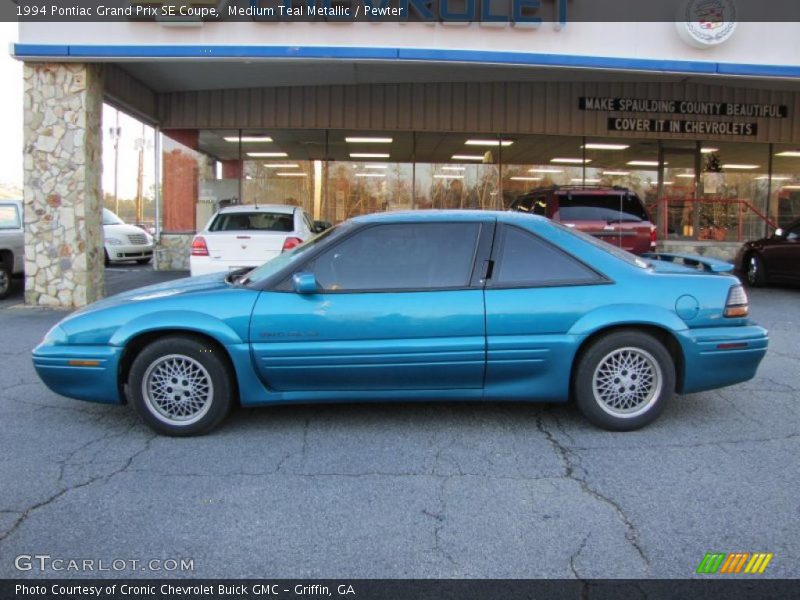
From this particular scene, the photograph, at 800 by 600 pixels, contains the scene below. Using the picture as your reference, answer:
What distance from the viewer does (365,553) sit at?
2969mm

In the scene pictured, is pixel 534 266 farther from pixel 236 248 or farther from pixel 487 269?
pixel 236 248

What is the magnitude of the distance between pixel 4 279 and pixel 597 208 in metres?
9.82

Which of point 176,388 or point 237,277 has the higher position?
point 237,277

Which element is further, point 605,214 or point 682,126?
point 682,126

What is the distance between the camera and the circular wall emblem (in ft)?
32.8

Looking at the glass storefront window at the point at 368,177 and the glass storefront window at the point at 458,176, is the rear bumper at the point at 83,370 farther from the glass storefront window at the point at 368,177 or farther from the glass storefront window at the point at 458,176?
the glass storefront window at the point at 458,176

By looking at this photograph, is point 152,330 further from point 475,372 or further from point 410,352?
point 475,372

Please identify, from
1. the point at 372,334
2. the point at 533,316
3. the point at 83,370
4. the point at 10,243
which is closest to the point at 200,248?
the point at 10,243

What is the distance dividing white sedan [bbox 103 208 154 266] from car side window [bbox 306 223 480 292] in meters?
13.7

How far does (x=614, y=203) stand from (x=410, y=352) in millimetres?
7887

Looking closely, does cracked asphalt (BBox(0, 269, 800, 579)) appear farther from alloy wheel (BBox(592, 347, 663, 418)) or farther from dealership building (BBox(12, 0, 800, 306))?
dealership building (BBox(12, 0, 800, 306))

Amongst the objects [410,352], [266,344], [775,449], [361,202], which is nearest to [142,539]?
[266,344]

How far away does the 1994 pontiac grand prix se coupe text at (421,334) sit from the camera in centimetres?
430

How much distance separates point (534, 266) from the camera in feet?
14.8
